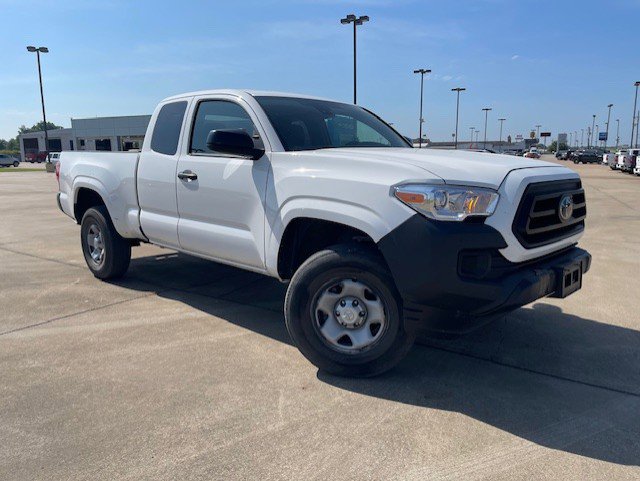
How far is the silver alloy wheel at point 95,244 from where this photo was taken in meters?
6.03

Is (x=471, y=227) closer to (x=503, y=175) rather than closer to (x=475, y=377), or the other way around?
(x=503, y=175)

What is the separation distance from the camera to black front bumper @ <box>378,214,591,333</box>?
2969 mm

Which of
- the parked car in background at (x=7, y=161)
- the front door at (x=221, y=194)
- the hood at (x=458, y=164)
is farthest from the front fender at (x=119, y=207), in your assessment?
the parked car in background at (x=7, y=161)

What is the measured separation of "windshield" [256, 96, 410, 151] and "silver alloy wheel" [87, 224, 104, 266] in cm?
284

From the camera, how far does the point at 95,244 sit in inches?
242

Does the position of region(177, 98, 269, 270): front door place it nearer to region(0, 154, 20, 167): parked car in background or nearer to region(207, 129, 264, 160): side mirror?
region(207, 129, 264, 160): side mirror

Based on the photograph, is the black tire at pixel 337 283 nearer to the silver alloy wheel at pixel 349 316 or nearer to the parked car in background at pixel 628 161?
the silver alloy wheel at pixel 349 316

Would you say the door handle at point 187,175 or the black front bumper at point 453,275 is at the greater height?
the door handle at point 187,175

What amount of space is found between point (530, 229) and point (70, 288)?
486 cm

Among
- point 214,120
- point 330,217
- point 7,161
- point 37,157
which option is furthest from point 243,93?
point 37,157

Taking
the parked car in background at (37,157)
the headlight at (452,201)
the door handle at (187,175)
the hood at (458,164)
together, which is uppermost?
the hood at (458,164)

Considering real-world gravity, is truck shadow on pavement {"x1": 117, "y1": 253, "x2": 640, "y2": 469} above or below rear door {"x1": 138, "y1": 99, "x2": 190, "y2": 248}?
below

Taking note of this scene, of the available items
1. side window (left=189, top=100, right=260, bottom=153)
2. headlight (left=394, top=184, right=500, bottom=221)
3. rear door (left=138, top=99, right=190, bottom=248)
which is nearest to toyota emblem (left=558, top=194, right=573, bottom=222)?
headlight (left=394, top=184, right=500, bottom=221)

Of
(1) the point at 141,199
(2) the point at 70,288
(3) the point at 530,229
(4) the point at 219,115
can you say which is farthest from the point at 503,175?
(2) the point at 70,288
